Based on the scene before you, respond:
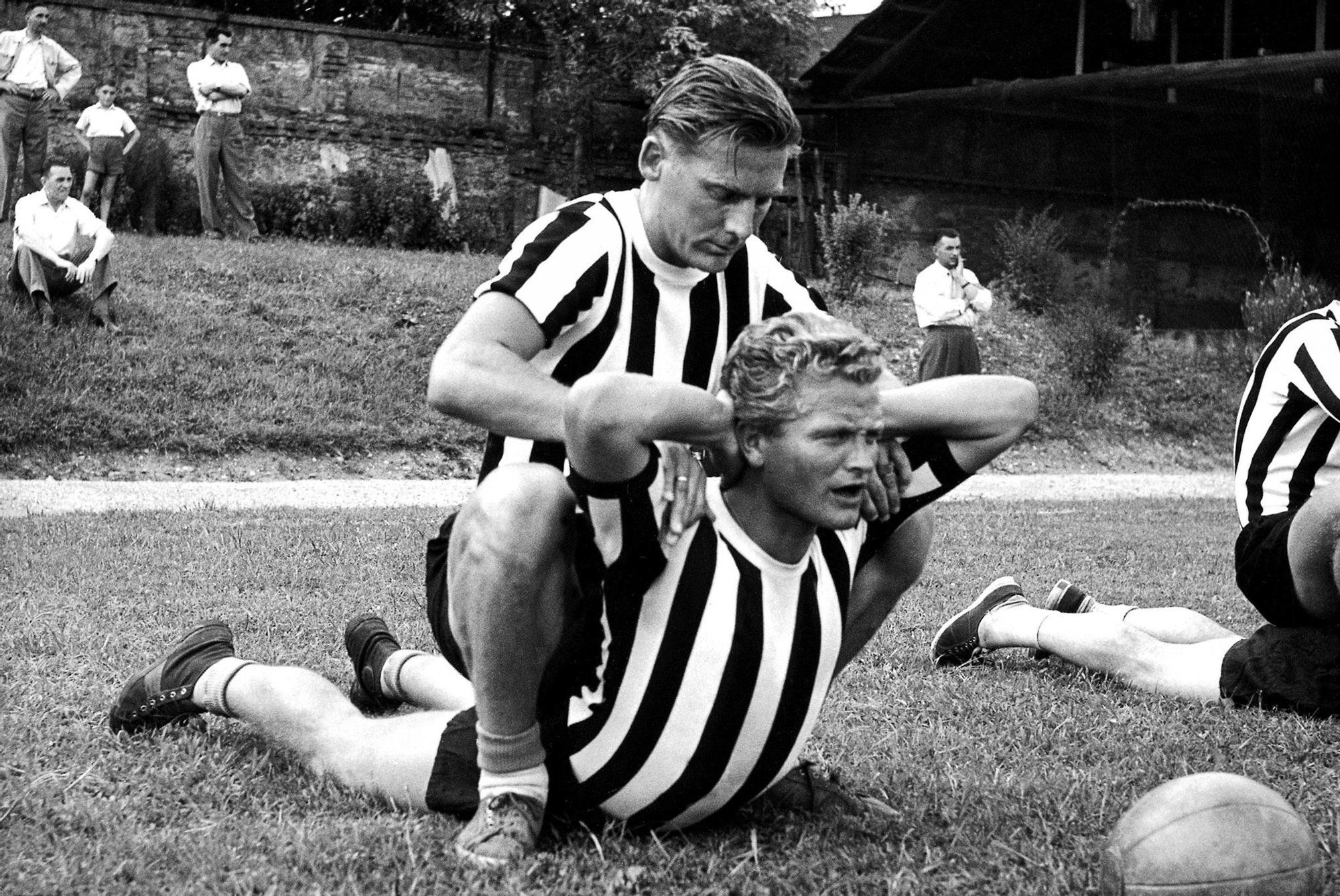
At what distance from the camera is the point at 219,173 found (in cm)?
1775

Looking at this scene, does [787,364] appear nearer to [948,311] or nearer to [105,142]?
[948,311]

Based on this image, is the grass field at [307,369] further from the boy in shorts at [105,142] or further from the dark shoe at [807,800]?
the dark shoe at [807,800]

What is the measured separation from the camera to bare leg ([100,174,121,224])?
17.0 meters

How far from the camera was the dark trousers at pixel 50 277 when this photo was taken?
505 inches

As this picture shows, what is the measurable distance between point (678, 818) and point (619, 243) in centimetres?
123

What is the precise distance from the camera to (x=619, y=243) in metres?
3.29

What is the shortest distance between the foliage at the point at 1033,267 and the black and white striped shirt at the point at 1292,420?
14654 millimetres

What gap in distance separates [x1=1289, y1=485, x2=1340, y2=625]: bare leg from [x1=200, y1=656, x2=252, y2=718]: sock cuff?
2.97 metres

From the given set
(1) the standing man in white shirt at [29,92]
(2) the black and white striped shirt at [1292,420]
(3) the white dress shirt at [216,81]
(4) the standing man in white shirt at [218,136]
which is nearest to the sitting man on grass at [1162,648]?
(2) the black and white striped shirt at [1292,420]

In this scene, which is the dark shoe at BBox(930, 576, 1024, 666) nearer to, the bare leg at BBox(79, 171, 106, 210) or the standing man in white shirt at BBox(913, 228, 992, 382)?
the standing man in white shirt at BBox(913, 228, 992, 382)

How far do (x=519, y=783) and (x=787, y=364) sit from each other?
0.99m

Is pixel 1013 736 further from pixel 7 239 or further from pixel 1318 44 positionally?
pixel 1318 44

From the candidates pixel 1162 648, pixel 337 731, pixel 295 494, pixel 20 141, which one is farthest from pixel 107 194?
pixel 337 731

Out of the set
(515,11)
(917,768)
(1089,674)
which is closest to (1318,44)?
(515,11)
